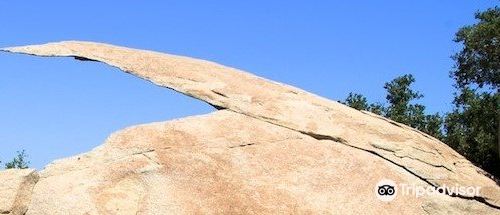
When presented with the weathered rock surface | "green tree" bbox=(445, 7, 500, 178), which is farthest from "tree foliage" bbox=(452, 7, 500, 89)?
the weathered rock surface

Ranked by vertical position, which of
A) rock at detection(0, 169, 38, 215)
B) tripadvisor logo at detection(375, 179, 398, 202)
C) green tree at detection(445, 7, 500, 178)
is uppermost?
green tree at detection(445, 7, 500, 178)

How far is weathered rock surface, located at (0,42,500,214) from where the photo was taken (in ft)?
33.0

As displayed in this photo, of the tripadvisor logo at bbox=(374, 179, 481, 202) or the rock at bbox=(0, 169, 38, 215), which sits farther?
the tripadvisor logo at bbox=(374, 179, 481, 202)

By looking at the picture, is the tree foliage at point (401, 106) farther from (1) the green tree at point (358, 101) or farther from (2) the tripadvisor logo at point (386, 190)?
(2) the tripadvisor logo at point (386, 190)

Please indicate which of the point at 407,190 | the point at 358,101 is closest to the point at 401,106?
the point at 358,101

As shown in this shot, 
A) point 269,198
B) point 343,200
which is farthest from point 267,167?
point 343,200

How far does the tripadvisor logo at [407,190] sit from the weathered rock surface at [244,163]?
0.31 ft

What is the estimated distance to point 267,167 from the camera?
420 inches

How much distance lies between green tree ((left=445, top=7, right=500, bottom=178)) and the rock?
58.2 feet

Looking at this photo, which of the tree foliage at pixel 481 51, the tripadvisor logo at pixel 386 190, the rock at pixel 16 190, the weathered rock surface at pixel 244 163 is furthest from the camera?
the tree foliage at pixel 481 51

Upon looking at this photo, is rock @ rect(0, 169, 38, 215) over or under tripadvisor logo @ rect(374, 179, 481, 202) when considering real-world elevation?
under

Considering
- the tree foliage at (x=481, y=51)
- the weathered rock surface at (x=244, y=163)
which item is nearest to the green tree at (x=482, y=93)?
the tree foliage at (x=481, y=51)

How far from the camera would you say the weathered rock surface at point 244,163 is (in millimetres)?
10055

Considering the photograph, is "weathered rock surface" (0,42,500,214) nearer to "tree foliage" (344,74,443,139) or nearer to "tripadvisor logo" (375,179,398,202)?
"tripadvisor logo" (375,179,398,202)
